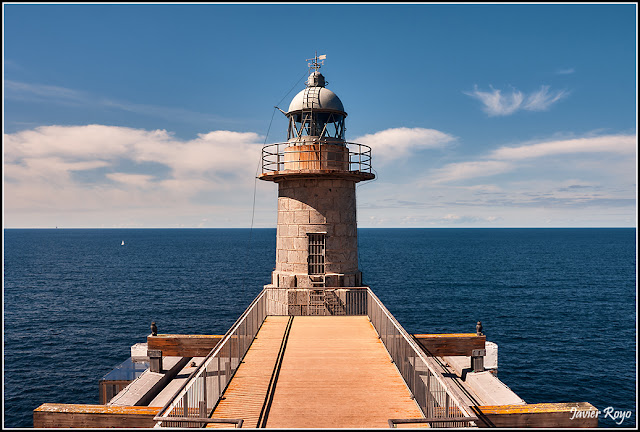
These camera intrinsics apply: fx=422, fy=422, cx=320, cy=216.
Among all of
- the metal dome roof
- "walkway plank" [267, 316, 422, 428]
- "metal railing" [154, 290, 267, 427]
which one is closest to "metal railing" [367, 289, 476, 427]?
"walkway plank" [267, 316, 422, 428]

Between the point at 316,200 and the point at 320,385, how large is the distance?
416 inches

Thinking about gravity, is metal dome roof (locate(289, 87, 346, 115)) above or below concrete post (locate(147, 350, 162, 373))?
above

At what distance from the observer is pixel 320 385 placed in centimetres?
1095

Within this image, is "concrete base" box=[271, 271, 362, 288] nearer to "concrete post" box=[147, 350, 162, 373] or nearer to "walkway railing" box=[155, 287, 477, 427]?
"walkway railing" box=[155, 287, 477, 427]

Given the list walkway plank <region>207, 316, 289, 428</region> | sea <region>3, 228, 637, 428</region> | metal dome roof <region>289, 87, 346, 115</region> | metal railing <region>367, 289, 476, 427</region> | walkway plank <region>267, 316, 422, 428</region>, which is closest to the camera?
metal railing <region>367, 289, 476, 427</region>

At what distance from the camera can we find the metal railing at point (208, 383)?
7.48m

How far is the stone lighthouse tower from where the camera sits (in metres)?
20.1

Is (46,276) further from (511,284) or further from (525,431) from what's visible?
(525,431)

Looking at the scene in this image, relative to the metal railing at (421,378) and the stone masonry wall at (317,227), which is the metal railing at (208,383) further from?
the stone masonry wall at (317,227)

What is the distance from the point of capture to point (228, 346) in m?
11.3

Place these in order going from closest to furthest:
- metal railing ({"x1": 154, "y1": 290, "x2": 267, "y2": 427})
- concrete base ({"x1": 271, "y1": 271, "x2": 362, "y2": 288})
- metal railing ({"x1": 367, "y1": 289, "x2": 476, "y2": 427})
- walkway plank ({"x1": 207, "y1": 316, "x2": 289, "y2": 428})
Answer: metal railing ({"x1": 154, "y1": 290, "x2": 267, "y2": 427}), metal railing ({"x1": 367, "y1": 289, "x2": 476, "y2": 427}), walkway plank ({"x1": 207, "y1": 316, "x2": 289, "y2": 428}), concrete base ({"x1": 271, "y1": 271, "x2": 362, "y2": 288})

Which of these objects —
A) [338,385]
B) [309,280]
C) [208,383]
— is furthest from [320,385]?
[309,280]

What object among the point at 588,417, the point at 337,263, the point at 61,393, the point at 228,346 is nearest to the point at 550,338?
the point at 337,263

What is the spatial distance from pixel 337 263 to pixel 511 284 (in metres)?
57.5
